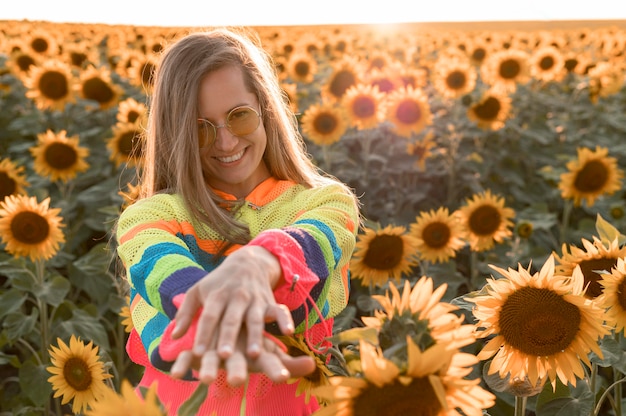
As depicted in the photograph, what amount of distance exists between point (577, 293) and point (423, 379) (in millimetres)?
721

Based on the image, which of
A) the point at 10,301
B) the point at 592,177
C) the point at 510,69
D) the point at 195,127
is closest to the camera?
the point at 195,127

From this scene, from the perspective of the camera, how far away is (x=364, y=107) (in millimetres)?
5215

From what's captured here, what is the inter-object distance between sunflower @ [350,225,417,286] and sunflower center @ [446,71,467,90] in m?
3.33

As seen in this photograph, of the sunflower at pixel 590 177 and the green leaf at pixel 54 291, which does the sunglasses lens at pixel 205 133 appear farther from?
the sunflower at pixel 590 177

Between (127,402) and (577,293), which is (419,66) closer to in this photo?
(577,293)

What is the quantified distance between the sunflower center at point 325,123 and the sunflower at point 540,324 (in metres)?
3.38

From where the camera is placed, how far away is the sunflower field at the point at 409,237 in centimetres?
114

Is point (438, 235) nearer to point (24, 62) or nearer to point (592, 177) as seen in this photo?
point (592, 177)

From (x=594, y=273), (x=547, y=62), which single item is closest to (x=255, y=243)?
(x=594, y=273)

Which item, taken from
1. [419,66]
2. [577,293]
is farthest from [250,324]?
[419,66]

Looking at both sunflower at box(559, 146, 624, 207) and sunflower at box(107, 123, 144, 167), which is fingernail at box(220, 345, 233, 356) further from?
sunflower at box(107, 123, 144, 167)

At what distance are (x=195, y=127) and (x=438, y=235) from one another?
5.87 ft

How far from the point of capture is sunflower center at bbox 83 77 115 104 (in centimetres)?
571

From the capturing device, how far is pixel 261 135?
2023 millimetres
